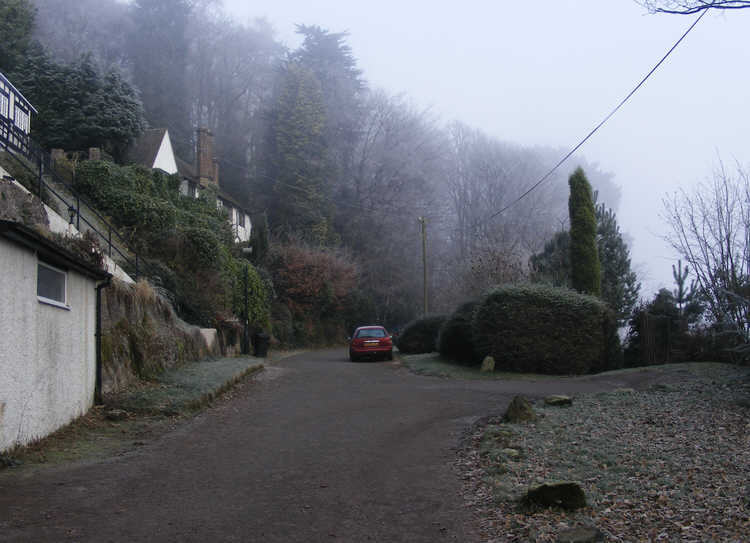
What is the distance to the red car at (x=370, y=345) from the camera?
28.7 m

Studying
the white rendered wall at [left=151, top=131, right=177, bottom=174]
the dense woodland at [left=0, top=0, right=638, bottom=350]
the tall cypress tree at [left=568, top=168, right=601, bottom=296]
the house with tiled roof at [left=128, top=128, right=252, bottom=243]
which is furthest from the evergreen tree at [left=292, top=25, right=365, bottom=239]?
the tall cypress tree at [left=568, top=168, right=601, bottom=296]

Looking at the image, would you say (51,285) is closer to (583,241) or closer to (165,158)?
(583,241)

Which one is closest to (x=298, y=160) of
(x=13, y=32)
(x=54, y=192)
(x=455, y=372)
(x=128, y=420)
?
(x=13, y=32)

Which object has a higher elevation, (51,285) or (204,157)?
(204,157)

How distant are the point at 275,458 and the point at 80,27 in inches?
2009

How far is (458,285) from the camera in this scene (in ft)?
121

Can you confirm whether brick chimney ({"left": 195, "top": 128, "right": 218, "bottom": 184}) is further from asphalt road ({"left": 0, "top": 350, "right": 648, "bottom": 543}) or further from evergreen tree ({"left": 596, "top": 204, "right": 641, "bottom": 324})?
asphalt road ({"left": 0, "top": 350, "right": 648, "bottom": 543})

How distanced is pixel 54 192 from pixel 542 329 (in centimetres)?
1451

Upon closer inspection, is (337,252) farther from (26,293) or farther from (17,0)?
(26,293)

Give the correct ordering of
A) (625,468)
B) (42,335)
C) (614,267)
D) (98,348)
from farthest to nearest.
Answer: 1. (614,267)
2. (98,348)
3. (42,335)
4. (625,468)

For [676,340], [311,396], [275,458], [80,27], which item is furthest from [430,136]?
[275,458]

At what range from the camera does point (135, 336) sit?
574 inches

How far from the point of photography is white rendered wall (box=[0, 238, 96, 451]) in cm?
840

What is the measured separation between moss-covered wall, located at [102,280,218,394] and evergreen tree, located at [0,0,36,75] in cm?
2499
